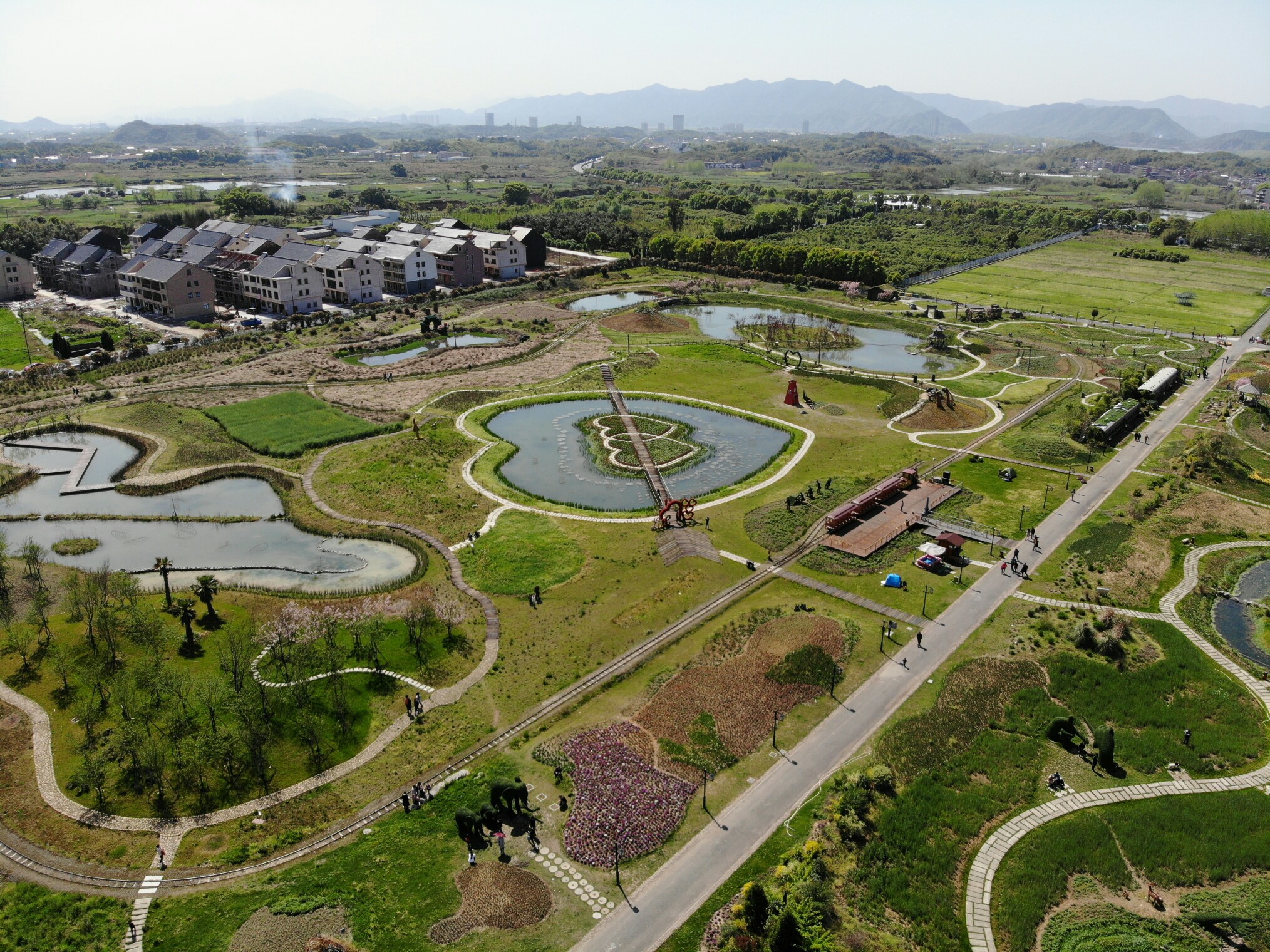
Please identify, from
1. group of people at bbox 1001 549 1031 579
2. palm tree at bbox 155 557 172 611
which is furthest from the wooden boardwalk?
palm tree at bbox 155 557 172 611

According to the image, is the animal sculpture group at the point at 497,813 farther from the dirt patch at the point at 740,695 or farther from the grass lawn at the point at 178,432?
the grass lawn at the point at 178,432

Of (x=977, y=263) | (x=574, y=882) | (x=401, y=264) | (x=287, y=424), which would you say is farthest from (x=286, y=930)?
(x=977, y=263)

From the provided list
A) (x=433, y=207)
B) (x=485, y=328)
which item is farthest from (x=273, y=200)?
(x=485, y=328)

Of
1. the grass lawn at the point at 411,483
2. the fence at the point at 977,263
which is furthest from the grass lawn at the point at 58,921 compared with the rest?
the fence at the point at 977,263

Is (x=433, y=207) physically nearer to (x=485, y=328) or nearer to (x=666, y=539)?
(x=485, y=328)

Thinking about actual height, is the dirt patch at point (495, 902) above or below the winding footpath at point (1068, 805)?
above

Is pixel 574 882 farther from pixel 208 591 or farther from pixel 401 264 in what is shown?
pixel 401 264
